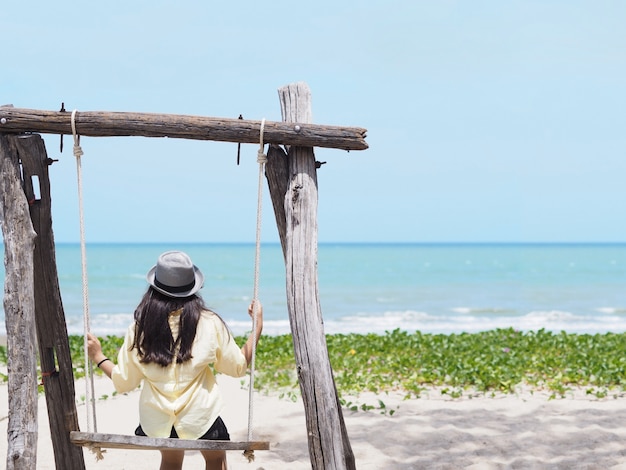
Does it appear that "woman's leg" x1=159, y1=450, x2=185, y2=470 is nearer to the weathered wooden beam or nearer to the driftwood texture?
the driftwood texture

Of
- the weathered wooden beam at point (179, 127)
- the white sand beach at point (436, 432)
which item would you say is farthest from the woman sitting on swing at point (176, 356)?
the white sand beach at point (436, 432)

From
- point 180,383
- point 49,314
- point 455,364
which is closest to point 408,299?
point 455,364

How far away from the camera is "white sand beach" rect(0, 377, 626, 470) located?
19.5 feet

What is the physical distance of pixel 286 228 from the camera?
4418mm

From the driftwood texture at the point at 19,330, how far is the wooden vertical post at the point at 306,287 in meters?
1.36

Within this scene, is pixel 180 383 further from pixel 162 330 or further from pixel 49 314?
pixel 49 314

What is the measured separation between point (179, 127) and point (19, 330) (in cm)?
136

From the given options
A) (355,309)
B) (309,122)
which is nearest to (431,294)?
(355,309)

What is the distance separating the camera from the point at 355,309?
2389 centimetres

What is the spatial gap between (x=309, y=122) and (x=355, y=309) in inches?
772

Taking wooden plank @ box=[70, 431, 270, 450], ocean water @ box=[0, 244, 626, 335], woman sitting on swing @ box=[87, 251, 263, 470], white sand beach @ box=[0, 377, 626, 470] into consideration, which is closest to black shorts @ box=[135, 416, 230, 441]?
woman sitting on swing @ box=[87, 251, 263, 470]

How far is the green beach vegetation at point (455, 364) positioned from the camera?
26.7 ft

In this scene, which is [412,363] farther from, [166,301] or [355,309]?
[355,309]

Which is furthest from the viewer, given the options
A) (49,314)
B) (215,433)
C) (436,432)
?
(436,432)
